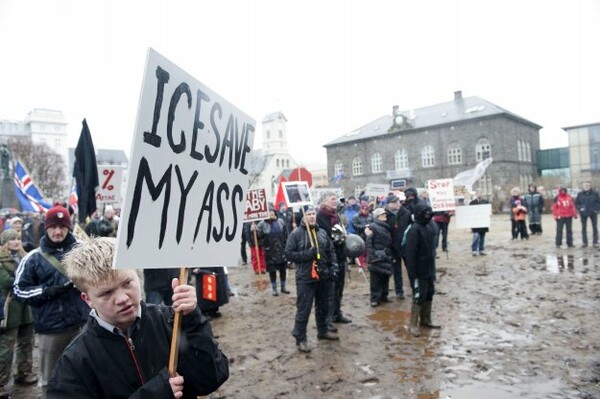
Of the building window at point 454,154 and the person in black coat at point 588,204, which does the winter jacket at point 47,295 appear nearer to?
the person in black coat at point 588,204

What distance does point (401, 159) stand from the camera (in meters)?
54.2

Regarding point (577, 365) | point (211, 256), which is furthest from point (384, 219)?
point (211, 256)

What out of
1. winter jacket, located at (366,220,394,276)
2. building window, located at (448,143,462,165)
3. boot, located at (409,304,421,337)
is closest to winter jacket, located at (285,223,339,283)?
boot, located at (409,304,421,337)

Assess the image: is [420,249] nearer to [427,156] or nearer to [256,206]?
[256,206]

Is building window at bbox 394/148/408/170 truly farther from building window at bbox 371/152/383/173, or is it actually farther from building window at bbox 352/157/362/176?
building window at bbox 352/157/362/176

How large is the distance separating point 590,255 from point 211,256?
41.1ft

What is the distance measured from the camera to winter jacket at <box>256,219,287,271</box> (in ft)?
30.4

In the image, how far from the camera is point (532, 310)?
6953 mm

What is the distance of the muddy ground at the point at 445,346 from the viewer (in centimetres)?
444

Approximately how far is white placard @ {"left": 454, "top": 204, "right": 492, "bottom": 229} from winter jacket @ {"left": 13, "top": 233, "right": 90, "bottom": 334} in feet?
36.0

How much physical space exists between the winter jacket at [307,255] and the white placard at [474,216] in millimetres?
7669

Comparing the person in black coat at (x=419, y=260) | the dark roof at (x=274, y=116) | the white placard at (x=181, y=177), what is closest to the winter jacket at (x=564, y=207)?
the person in black coat at (x=419, y=260)

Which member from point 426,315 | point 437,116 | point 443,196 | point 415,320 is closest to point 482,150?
point 437,116

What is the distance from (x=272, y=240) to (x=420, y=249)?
4155mm
